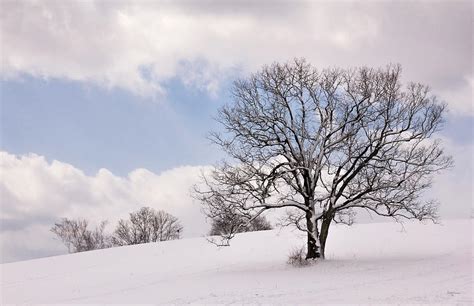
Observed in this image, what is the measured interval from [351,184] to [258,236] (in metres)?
20.5

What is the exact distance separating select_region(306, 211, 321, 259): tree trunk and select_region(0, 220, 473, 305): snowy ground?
33.9 inches

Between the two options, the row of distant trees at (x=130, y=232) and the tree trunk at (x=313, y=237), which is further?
the row of distant trees at (x=130, y=232)

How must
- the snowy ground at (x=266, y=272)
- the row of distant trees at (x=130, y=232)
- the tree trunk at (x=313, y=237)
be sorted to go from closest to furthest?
the snowy ground at (x=266, y=272), the tree trunk at (x=313, y=237), the row of distant trees at (x=130, y=232)

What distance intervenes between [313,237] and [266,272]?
302cm

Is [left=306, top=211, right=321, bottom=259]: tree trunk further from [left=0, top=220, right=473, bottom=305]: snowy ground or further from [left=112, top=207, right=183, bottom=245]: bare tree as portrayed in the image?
[left=112, top=207, right=183, bottom=245]: bare tree

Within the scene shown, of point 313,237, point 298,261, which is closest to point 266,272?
point 298,261

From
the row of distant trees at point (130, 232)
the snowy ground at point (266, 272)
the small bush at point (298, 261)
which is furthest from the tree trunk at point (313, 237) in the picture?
the row of distant trees at point (130, 232)

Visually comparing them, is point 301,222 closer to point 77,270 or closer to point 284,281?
point 284,281

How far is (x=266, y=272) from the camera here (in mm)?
23250

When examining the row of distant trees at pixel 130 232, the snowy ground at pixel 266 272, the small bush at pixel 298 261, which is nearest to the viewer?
the snowy ground at pixel 266 272

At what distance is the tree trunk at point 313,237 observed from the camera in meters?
24.0

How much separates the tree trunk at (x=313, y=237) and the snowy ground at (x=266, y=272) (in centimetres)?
86

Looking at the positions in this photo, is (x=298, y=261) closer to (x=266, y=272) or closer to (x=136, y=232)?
(x=266, y=272)

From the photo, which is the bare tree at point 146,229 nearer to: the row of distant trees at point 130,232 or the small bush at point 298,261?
the row of distant trees at point 130,232
